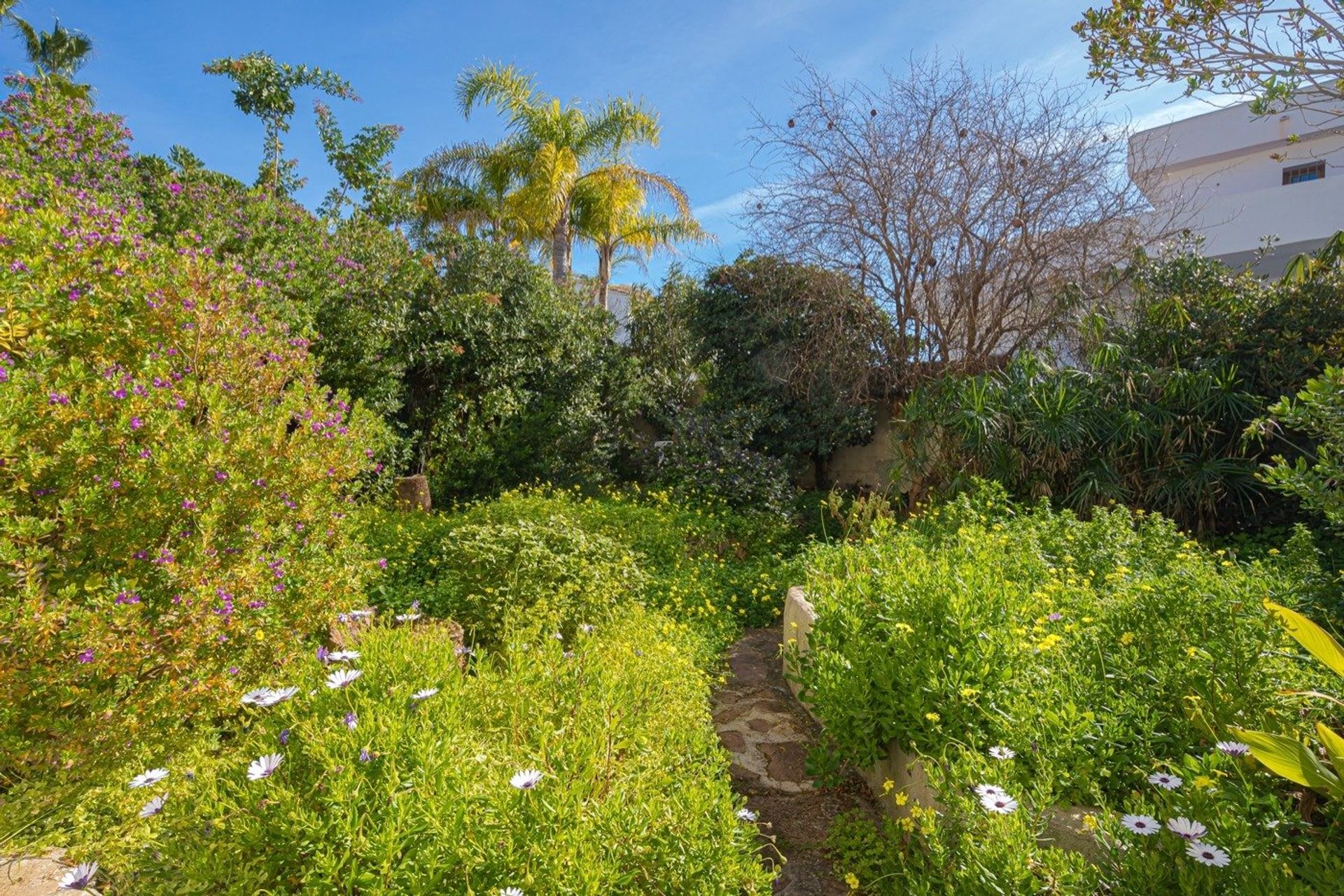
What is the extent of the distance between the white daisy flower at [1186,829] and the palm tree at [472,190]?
56.8 ft

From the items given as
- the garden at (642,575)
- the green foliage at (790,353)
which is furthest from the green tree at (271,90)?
the green foliage at (790,353)

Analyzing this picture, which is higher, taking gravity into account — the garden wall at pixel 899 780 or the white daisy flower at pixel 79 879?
the white daisy flower at pixel 79 879

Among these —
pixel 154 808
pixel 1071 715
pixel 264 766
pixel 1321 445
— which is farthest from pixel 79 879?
pixel 1321 445

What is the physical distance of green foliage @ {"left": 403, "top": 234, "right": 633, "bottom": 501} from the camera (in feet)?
28.3

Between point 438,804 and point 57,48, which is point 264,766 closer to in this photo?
point 438,804

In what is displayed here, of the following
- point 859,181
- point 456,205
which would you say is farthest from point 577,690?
point 456,205

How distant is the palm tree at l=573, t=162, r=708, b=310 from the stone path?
13.2 m

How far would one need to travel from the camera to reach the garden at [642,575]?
182cm

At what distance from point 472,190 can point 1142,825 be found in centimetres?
1934

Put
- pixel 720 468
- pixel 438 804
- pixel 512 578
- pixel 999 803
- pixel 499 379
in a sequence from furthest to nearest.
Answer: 1. pixel 499 379
2. pixel 720 468
3. pixel 512 578
4. pixel 999 803
5. pixel 438 804

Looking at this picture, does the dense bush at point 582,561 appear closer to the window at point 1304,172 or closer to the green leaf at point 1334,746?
the green leaf at point 1334,746

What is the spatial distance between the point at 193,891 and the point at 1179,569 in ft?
11.8

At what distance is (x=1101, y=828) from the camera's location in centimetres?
195

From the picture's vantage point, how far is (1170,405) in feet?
21.7
